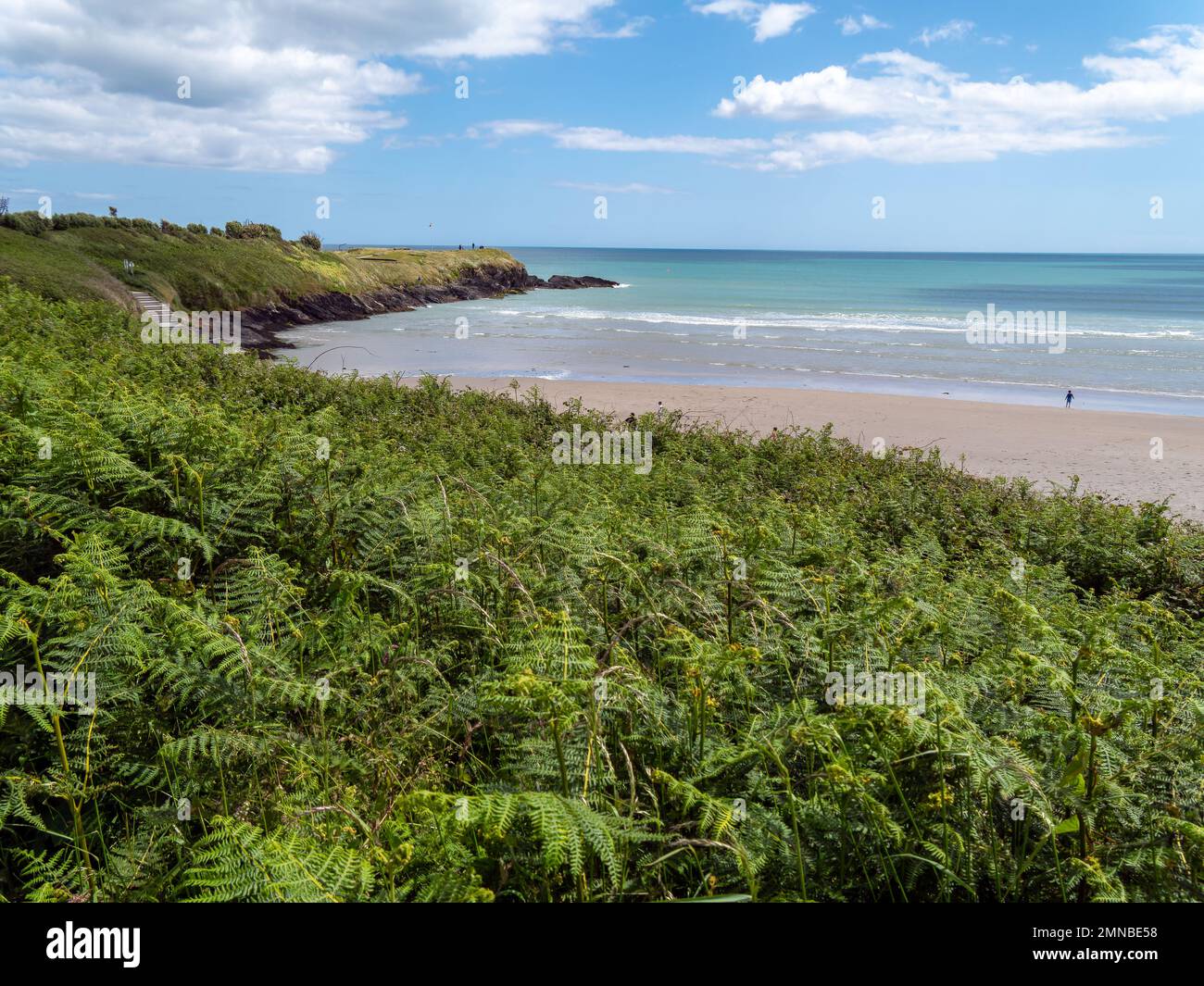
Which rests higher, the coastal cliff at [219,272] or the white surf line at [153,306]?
the coastal cliff at [219,272]

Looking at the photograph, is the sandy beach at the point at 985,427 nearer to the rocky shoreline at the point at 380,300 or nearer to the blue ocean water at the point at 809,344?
the blue ocean water at the point at 809,344

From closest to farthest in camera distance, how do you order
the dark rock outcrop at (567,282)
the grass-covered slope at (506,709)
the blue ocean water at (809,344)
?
the grass-covered slope at (506,709) → the blue ocean water at (809,344) → the dark rock outcrop at (567,282)

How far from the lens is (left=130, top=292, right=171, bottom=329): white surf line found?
23131 mm

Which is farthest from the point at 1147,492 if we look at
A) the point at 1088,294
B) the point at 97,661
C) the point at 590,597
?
the point at 1088,294

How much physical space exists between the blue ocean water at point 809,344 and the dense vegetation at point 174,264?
451 cm

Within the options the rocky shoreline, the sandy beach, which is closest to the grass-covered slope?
the sandy beach

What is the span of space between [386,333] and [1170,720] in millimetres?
44359

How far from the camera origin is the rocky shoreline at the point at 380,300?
135ft

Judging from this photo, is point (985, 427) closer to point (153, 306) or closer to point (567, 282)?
point (153, 306)

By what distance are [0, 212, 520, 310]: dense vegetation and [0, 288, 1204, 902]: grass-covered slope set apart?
885 inches

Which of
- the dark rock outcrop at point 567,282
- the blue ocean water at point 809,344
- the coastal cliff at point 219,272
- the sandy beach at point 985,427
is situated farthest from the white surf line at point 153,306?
the dark rock outcrop at point 567,282

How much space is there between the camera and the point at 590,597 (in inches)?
170

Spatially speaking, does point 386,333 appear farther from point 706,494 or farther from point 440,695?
point 440,695

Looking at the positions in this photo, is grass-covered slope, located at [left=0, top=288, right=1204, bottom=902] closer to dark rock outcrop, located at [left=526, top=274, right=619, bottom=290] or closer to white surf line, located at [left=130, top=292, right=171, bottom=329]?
white surf line, located at [left=130, top=292, right=171, bottom=329]
